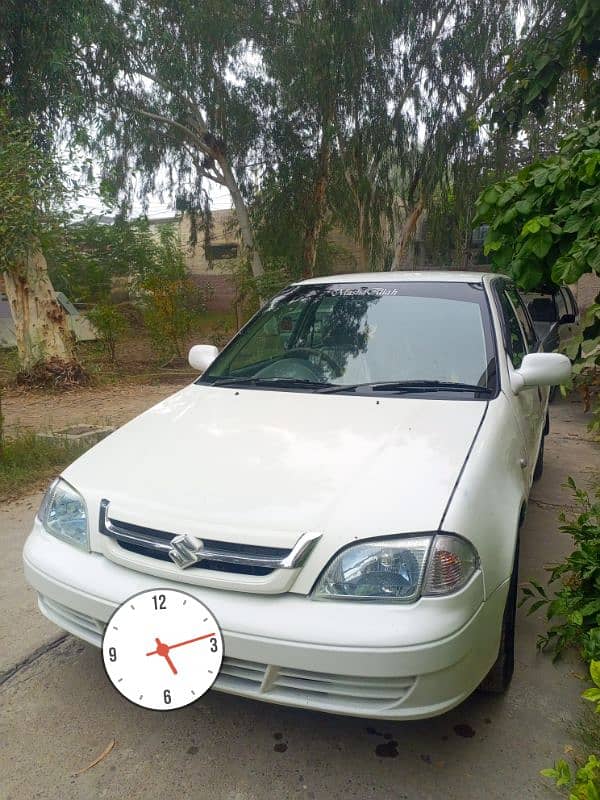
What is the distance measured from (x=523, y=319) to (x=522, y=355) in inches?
31.0

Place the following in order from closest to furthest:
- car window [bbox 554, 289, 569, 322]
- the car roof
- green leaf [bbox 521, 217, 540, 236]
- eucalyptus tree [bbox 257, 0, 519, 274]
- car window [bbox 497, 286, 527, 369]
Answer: car window [bbox 497, 286, 527, 369] < the car roof < green leaf [bbox 521, 217, 540, 236] < car window [bbox 554, 289, 569, 322] < eucalyptus tree [bbox 257, 0, 519, 274]

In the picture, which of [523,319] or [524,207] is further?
[523,319]

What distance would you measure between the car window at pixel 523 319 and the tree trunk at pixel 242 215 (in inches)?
432

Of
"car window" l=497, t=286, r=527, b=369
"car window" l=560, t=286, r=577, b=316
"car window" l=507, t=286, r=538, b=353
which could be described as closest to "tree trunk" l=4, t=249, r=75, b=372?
"car window" l=560, t=286, r=577, b=316

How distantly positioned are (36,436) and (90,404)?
2.79 m

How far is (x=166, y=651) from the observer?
2020 millimetres

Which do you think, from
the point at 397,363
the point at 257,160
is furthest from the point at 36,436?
the point at 257,160

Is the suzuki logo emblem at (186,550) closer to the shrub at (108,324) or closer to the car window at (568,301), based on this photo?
the car window at (568,301)

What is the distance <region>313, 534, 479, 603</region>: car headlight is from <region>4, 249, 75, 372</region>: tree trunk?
8781 millimetres

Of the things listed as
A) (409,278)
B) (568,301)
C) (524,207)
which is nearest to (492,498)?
(409,278)

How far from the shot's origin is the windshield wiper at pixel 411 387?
9.69 ft

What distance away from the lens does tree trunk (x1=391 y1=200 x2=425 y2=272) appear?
16.8 m

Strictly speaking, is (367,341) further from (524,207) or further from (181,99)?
(181,99)

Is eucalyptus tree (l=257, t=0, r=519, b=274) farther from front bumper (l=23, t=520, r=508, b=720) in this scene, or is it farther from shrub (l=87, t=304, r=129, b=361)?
front bumper (l=23, t=520, r=508, b=720)
